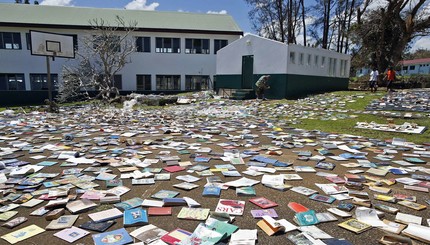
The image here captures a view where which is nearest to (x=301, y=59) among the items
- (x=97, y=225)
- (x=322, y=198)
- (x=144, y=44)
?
(x=144, y=44)

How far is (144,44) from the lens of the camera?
873 inches

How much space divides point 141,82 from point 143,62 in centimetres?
153

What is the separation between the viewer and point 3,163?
13.9 feet

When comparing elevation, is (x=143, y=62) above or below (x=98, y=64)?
above

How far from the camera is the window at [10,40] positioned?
20.3 meters

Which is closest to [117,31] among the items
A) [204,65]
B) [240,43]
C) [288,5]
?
[204,65]

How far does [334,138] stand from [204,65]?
1748cm

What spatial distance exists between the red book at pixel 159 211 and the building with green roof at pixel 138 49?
20.3 m

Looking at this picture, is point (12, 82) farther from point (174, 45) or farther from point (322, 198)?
point (322, 198)

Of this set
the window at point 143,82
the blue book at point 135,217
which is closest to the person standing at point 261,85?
the window at point 143,82

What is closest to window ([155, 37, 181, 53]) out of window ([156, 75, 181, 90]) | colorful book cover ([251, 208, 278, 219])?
window ([156, 75, 181, 90])

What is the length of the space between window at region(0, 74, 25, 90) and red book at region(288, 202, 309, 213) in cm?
2321

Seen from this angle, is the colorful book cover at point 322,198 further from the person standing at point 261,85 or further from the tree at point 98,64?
the tree at point 98,64

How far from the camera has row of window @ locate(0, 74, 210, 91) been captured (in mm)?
20734
